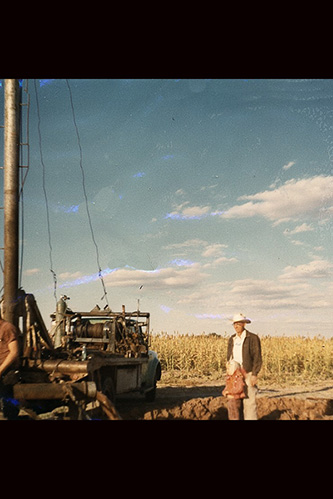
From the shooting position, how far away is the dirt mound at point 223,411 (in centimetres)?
1091

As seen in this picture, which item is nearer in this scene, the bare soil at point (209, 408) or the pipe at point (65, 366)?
the pipe at point (65, 366)

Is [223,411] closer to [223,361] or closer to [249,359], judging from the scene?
[249,359]

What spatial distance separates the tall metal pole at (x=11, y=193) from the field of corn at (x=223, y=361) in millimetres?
13542

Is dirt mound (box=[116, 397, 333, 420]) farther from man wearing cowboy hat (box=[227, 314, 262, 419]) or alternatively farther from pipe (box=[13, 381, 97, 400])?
man wearing cowboy hat (box=[227, 314, 262, 419])

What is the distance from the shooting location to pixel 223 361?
24844 millimetres

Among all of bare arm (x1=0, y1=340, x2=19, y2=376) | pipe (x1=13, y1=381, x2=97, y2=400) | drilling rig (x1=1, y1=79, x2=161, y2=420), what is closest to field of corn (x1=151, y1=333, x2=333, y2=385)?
drilling rig (x1=1, y1=79, x2=161, y2=420)

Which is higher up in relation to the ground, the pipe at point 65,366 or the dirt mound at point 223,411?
the pipe at point 65,366

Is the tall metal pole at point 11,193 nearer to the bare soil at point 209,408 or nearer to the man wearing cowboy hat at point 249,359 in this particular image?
the bare soil at point 209,408

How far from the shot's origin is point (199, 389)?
18812 millimetres

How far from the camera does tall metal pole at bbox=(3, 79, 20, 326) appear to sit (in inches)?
404

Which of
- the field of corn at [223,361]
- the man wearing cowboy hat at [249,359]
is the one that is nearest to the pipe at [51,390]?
the man wearing cowboy hat at [249,359]

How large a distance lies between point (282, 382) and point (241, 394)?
14296mm
